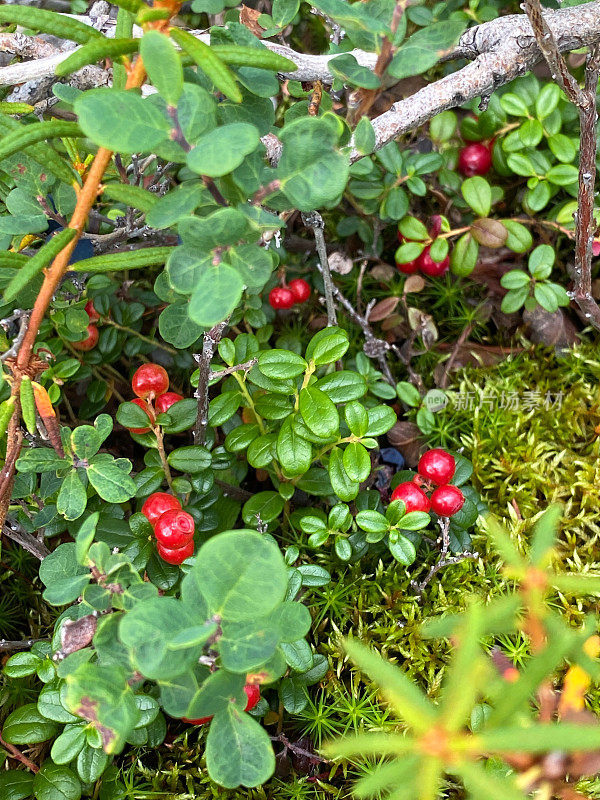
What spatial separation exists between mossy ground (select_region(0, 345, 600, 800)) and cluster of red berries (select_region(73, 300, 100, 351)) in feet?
2.27

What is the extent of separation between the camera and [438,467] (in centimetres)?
200

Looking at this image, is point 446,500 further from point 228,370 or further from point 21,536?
point 21,536

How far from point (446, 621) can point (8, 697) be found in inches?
56.4

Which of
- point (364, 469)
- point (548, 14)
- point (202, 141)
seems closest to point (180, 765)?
point (364, 469)

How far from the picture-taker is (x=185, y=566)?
5.41 feet

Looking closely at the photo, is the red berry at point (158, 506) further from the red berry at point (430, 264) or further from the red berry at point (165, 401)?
the red berry at point (430, 264)

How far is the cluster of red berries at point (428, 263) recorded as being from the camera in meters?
2.50

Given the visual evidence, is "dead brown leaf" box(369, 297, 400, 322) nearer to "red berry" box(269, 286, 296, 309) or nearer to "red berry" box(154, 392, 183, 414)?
"red berry" box(269, 286, 296, 309)

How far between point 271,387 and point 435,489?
60 centimetres

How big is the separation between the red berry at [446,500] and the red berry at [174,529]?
0.71 metres

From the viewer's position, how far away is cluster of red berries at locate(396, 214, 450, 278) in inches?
98.4

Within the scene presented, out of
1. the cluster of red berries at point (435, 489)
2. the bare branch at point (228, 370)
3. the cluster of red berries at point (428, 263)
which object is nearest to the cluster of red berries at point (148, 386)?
the bare branch at point (228, 370)

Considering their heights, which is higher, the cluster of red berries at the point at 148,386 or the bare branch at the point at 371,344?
the cluster of red berries at the point at 148,386

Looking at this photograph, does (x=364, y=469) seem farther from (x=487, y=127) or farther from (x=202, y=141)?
(x=487, y=127)
